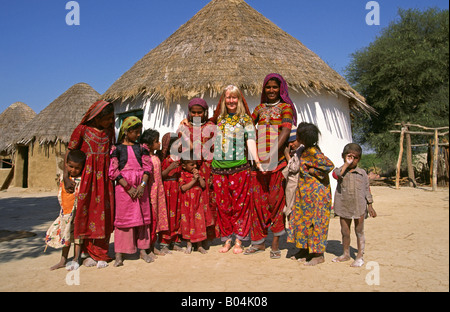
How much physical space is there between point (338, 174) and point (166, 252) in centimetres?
199

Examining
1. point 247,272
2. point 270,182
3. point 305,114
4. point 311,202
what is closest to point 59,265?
point 247,272

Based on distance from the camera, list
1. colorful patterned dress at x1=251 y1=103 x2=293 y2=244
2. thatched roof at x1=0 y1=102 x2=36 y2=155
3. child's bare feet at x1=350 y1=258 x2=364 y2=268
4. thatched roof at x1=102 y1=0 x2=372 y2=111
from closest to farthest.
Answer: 1. child's bare feet at x1=350 y1=258 x2=364 y2=268
2. colorful patterned dress at x1=251 y1=103 x2=293 y2=244
3. thatched roof at x1=102 y1=0 x2=372 y2=111
4. thatched roof at x1=0 y1=102 x2=36 y2=155

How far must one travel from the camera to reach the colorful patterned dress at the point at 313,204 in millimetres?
3318

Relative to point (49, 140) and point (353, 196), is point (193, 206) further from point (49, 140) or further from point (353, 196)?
point (49, 140)

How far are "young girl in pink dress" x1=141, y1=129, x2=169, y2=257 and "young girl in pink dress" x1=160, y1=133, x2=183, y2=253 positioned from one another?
10 centimetres

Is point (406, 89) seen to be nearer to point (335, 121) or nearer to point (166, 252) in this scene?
point (335, 121)

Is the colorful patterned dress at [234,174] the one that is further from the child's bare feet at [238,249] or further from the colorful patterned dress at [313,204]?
the colorful patterned dress at [313,204]

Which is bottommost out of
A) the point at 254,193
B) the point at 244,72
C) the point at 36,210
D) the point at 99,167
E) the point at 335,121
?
the point at 36,210

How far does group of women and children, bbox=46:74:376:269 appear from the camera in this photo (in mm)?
3344

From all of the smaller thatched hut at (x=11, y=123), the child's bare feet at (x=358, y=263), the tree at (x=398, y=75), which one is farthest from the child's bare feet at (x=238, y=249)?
the smaller thatched hut at (x=11, y=123)

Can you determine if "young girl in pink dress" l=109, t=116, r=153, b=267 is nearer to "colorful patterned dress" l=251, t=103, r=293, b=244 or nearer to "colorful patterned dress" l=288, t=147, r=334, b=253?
"colorful patterned dress" l=251, t=103, r=293, b=244

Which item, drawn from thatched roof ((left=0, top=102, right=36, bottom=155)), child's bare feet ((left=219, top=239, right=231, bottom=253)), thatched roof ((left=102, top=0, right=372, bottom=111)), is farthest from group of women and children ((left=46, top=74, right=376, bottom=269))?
thatched roof ((left=0, top=102, right=36, bottom=155))

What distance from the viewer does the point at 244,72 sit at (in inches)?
282
